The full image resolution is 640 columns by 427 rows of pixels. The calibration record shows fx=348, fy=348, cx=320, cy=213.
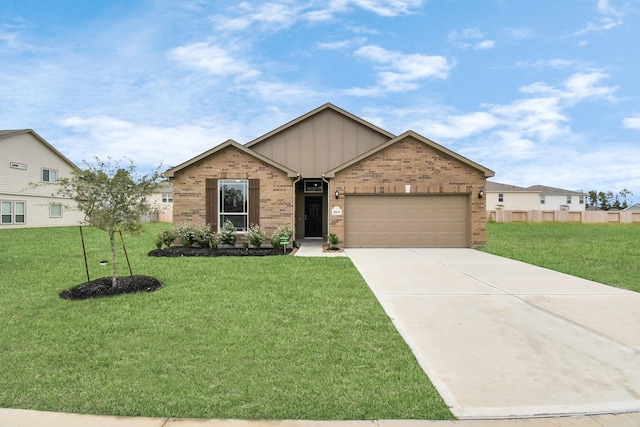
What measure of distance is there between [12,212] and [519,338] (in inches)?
1200

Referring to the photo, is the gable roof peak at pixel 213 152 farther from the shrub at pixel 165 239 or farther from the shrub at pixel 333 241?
the shrub at pixel 333 241

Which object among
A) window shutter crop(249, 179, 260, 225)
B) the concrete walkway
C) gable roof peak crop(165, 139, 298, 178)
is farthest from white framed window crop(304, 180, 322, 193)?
the concrete walkway

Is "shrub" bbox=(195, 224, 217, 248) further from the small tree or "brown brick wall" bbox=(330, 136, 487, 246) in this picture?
the small tree

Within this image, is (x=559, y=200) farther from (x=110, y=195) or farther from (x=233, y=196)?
(x=110, y=195)

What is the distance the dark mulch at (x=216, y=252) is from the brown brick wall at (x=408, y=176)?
9.55 feet

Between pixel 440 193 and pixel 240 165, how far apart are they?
810cm

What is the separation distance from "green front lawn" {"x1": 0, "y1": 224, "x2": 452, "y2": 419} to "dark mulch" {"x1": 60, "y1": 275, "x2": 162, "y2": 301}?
0.28m

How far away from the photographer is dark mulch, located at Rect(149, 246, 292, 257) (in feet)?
38.8

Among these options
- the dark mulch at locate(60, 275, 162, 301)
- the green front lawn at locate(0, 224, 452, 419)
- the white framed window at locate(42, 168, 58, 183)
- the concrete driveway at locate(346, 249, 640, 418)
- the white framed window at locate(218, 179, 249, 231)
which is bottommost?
the concrete driveway at locate(346, 249, 640, 418)

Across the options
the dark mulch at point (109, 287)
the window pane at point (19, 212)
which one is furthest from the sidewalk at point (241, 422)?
the window pane at point (19, 212)

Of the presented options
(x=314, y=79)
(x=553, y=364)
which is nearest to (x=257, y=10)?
(x=314, y=79)

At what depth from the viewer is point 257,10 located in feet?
40.4

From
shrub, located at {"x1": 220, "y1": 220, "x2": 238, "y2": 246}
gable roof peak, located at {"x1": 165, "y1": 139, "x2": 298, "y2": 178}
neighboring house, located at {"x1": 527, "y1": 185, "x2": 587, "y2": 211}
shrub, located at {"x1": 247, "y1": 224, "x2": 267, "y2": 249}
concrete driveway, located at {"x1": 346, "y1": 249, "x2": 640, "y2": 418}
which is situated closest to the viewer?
concrete driveway, located at {"x1": 346, "y1": 249, "x2": 640, "y2": 418}

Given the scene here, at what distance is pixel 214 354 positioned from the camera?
12.7 ft
